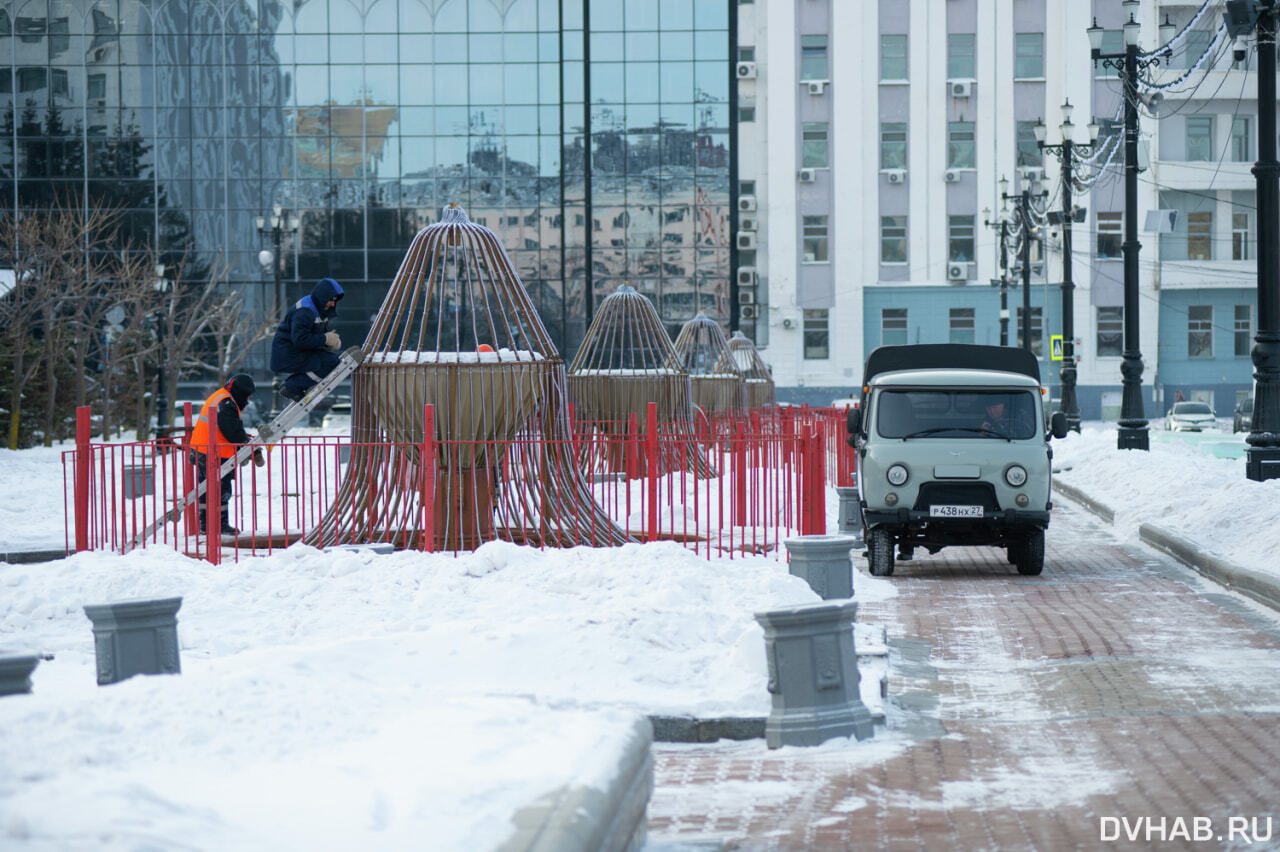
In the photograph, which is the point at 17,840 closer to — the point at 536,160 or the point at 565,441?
the point at 565,441

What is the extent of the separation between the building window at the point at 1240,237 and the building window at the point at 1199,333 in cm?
274

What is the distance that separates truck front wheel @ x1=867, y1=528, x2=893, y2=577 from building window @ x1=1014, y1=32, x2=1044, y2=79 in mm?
54213

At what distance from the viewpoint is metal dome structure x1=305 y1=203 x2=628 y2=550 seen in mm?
15469

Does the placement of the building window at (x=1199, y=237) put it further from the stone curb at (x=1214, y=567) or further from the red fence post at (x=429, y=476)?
the red fence post at (x=429, y=476)

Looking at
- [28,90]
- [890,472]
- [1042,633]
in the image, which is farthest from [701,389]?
[28,90]

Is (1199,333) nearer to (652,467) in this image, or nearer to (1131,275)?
(1131,275)

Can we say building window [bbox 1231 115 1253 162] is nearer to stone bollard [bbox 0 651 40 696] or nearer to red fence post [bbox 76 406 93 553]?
red fence post [bbox 76 406 93 553]

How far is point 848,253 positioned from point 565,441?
52322 millimetres

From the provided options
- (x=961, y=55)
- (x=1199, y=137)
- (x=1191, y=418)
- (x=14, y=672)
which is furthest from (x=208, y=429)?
(x=1199, y=137)

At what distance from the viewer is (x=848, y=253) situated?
66.9 m

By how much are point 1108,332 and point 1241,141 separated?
10.4 metres

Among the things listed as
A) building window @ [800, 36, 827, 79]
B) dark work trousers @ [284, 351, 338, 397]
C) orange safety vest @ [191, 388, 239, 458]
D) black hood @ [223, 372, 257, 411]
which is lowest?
orange safety vest @ [191, 388, 239, 458]

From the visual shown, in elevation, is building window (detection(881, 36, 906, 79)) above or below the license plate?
above

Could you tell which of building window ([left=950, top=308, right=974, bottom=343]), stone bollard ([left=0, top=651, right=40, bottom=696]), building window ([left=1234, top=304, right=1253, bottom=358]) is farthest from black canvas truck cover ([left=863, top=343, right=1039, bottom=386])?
building window ([left=1234, top=304, right=1253, bottom=358])
